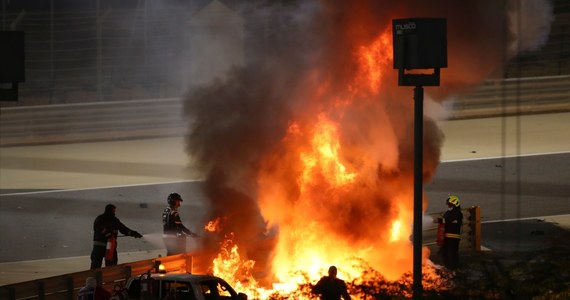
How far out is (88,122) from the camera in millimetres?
31734

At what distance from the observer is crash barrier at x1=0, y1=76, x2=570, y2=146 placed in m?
31.0

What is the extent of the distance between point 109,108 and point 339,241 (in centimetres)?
1653

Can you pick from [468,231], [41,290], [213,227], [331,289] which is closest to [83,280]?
[41,290]

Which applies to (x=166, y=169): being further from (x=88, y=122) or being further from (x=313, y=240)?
(x=313, y=240)

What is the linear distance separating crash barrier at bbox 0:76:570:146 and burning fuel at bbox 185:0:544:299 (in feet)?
45.5

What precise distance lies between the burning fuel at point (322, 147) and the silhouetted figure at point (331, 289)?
2.63 m

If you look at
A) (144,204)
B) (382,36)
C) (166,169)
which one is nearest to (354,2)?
(382,36)

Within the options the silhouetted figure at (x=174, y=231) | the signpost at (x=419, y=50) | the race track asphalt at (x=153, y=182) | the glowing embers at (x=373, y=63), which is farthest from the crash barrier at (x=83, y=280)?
the signpost at (x=419, y=50)

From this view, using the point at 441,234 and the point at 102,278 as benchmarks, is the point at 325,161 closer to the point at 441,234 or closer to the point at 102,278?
the point at 441,234

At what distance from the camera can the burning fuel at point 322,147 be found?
53.6 ft

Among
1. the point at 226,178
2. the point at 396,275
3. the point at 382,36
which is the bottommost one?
the point at 396,275

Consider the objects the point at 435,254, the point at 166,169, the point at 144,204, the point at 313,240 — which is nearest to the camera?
the point at 313,240

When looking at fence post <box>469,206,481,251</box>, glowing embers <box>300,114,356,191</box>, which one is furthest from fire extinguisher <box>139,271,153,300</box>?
fence post <box>469,206,481,251</box>

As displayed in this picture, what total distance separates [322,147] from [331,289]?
3.75 metres
